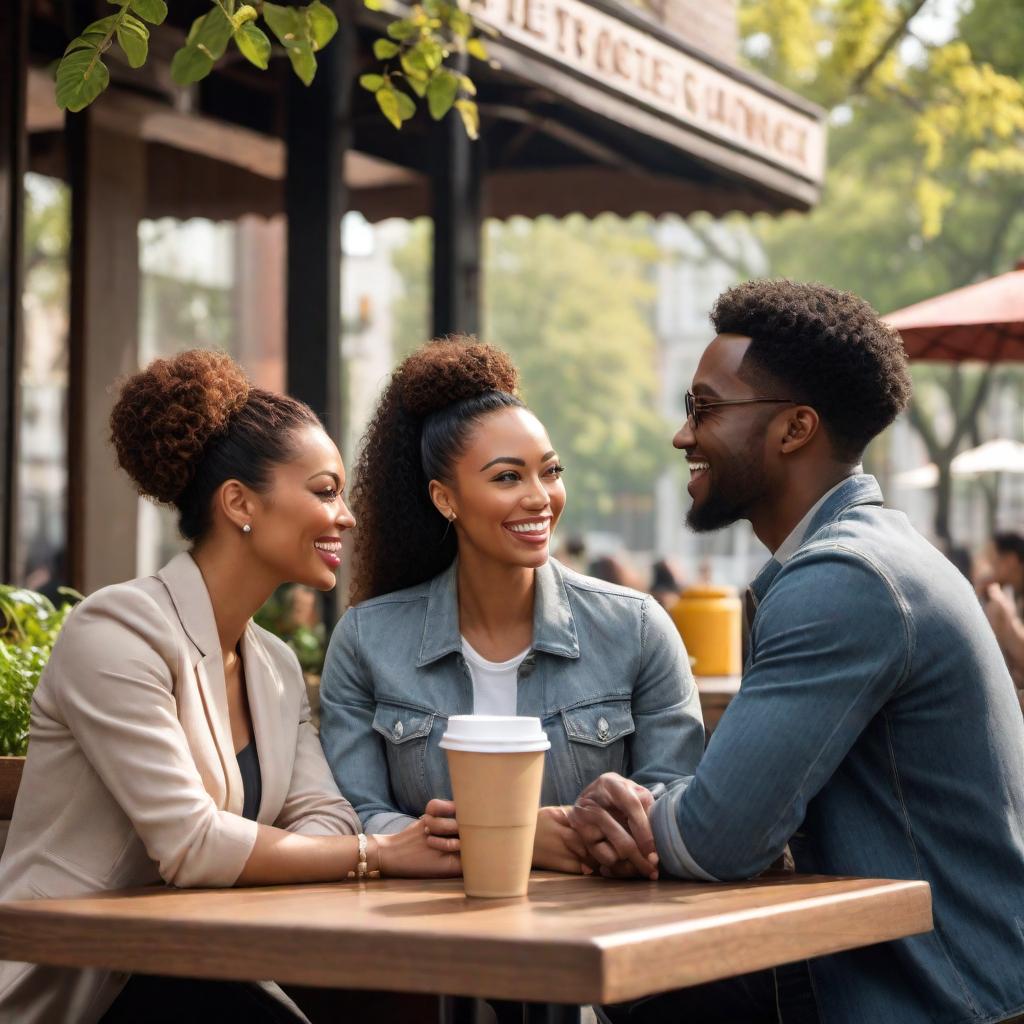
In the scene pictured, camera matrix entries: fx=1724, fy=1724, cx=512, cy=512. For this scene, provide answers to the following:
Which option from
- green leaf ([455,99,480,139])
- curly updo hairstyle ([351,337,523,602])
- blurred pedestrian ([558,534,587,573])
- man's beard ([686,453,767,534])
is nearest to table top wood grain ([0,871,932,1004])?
man's beard ([686,453,767,534])

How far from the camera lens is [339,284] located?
317 inches

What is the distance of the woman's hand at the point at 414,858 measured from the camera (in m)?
2.84

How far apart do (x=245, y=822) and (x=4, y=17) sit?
18.3 feet

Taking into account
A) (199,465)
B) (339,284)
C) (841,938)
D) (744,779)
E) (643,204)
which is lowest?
(841,938)

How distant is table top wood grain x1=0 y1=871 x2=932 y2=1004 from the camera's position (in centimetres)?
204

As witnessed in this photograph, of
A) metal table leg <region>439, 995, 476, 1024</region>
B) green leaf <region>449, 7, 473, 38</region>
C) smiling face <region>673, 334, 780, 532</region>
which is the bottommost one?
metal table leg <region>439, 995, 476, 1024</region>

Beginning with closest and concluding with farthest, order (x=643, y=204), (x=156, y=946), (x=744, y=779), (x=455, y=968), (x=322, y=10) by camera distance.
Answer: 1. (x=455, y=968)
2. (x=156, y=946)
3. (x=744, y=779)
4. (x=322, y=10)
5. (x=643, y=204)

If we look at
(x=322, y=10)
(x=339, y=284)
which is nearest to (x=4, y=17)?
(x=339, y=284)

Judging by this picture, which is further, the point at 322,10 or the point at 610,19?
the point at 610,19

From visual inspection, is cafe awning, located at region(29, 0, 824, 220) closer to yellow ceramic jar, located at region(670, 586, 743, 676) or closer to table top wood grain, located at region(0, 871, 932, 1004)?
yellow ceramic jar, located at region(670, 586, 743, 676)

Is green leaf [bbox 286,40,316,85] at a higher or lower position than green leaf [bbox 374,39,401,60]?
lower

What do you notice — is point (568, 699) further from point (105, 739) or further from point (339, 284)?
point (339, 284)

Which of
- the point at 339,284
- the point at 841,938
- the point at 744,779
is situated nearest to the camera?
the point at 841,938

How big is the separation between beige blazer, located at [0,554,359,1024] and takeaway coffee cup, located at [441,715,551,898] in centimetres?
48
